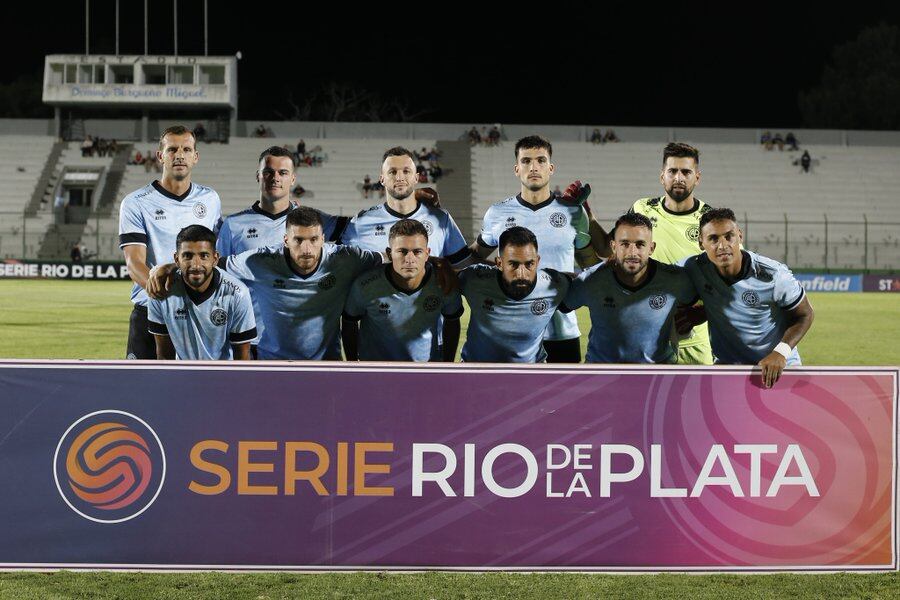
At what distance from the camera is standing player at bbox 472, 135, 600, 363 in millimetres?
5691

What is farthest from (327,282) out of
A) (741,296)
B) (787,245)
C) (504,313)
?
(787,245)

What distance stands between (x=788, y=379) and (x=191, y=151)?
12.7 feet

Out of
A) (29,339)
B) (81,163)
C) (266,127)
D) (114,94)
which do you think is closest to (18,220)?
(81,163)

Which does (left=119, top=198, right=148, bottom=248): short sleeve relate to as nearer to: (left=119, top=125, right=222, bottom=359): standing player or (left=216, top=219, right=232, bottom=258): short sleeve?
(left=119, top=125, right=222, bottom=359): standing player

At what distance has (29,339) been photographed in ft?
43.7

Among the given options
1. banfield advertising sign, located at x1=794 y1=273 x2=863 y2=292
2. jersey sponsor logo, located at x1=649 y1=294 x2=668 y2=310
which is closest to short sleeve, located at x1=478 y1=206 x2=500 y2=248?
A: jersey sponsor logo, located at x1=649 y1=294 x2=668 y2=310

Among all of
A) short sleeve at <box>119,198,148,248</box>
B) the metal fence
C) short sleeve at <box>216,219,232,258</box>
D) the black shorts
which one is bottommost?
the black shorts

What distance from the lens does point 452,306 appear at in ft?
16.7

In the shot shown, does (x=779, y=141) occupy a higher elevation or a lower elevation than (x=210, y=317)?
higher

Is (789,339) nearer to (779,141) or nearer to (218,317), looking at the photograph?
(218,317)

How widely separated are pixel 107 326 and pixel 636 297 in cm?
1259

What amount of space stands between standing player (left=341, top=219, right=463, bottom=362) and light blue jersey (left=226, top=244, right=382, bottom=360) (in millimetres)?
99

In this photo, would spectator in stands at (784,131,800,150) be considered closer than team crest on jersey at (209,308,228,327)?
No

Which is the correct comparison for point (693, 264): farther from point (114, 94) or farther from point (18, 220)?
point (114, 94)
